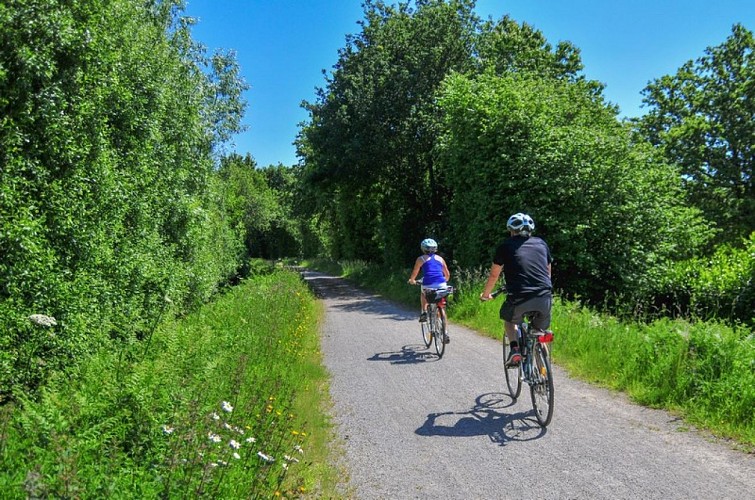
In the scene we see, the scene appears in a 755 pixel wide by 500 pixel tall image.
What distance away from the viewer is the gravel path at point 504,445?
4.02 meters

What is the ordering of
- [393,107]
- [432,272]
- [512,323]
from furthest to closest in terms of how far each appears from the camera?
[393,107] < [432,272] < [512,323]

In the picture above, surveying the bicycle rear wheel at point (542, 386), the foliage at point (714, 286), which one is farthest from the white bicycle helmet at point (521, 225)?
the foliage at point (714, 286)

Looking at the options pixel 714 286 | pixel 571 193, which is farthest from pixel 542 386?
pixel 571 193

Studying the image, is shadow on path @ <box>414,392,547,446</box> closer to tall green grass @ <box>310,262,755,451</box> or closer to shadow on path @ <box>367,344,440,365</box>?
tall green grass @ <box>310,262,755,451</box>

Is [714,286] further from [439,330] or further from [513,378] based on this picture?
[513,378]

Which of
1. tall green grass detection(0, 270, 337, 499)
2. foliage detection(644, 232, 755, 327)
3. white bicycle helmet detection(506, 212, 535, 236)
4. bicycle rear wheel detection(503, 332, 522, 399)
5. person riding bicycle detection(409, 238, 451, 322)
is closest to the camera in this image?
tall green grass detection(0, 270, 337, 499)

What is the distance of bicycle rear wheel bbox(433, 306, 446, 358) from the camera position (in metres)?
8.79

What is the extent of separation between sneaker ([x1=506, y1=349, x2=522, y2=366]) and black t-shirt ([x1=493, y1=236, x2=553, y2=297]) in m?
0.73

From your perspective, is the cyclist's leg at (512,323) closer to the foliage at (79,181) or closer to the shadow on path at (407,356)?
the shadow on path at (407,356)

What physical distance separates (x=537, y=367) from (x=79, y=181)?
618cm

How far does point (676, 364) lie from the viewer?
6.14 meters

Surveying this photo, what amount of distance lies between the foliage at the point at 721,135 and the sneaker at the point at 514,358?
28.6 metres

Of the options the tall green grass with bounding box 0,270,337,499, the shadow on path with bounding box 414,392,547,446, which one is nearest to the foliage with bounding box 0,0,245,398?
the tall green grass with bounding box 0,270,337,499

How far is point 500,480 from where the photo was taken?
164 inches
